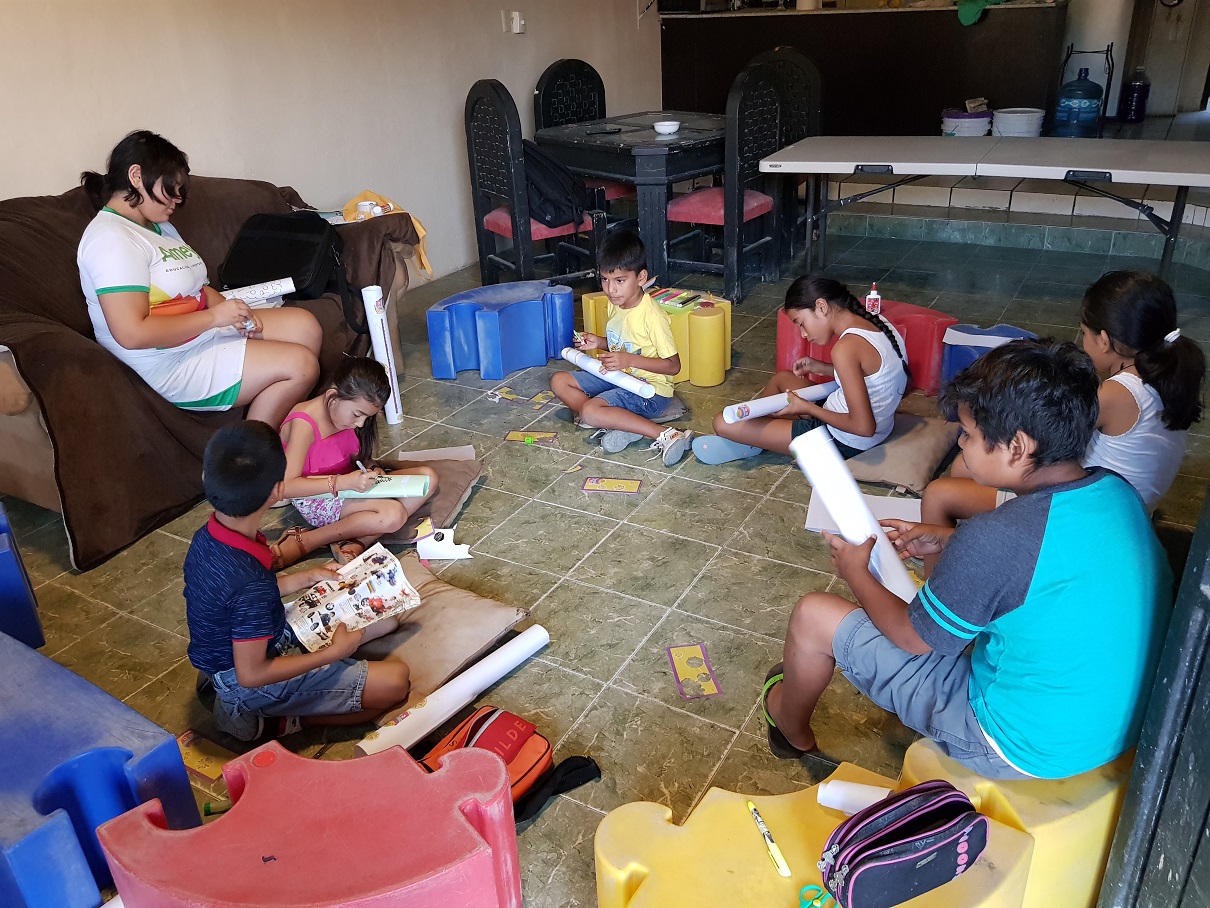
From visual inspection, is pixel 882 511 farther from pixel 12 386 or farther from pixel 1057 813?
pixel 12 386

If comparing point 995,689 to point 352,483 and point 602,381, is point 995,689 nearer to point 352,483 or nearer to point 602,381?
point 352,483

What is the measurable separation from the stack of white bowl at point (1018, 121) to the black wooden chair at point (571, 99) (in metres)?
2.78

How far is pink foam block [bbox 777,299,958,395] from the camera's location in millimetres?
3564

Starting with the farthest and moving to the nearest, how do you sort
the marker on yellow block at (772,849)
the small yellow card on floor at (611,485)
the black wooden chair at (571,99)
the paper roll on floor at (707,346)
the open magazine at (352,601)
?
1. the black wooden chair at (571,99)
2. the paper roll on floor at (707,346)
3. the small yellow card on floor at (611,485)
4. the open magazine at (352,601)
5. the marker on yellow block at (772,849)

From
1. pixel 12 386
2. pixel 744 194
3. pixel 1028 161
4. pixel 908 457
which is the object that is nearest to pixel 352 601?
pixel 12 386

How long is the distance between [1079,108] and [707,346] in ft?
15.4

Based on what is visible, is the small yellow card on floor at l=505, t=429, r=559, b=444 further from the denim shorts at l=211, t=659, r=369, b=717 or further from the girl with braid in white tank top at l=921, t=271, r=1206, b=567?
the girl with braid in white tank top at l=921, t=271, r=1206, b=567

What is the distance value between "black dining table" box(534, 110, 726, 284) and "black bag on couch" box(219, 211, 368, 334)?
1532mm

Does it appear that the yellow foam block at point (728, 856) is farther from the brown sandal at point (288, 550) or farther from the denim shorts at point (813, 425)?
the denim shorts at point (813, 425)

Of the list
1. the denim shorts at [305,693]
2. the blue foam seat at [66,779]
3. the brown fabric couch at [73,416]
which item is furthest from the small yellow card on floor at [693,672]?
the brown fabric couch at [73,416]

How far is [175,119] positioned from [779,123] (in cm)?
299

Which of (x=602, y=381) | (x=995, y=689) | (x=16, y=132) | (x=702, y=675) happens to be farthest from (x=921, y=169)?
(x=16, y=132)

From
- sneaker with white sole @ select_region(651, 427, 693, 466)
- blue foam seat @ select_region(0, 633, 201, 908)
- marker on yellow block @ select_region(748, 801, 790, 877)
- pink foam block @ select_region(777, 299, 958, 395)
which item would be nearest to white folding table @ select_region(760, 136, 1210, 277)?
pink foam block @ select_region(777, 299, 958, 395)

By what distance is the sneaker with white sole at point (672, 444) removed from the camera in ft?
10.7
